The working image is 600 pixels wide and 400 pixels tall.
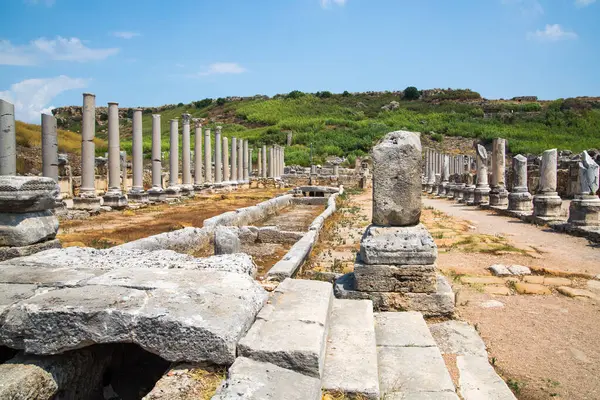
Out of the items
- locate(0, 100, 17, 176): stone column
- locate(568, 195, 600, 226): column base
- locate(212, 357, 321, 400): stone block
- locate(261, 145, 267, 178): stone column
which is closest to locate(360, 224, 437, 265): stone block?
locate(212, 357, 321, 400): stone block

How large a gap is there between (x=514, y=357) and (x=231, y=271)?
2.77 m

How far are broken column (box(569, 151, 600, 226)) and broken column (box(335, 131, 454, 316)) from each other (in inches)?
312

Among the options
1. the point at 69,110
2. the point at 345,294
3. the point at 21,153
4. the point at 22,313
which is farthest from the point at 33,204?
the point at 69,110

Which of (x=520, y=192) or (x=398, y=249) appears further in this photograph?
(x=520, y=192)

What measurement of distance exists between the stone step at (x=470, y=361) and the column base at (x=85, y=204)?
44.4 ft

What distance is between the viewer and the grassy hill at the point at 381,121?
57.4m

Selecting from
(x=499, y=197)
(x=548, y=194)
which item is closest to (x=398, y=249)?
(x=548, y=194)

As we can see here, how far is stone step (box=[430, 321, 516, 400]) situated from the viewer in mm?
3369

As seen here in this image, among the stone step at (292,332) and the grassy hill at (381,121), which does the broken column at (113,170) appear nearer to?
the stone step at (292,332)

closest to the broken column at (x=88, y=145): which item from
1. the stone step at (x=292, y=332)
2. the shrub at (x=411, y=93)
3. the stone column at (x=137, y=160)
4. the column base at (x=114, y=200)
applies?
the column base at (x=114, y=200)

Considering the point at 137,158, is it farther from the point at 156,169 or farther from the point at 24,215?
the point at 24,215

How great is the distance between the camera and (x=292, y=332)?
319cm

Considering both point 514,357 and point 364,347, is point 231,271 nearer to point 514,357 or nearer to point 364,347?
point 364,347

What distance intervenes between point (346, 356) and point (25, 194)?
12.9 ft
